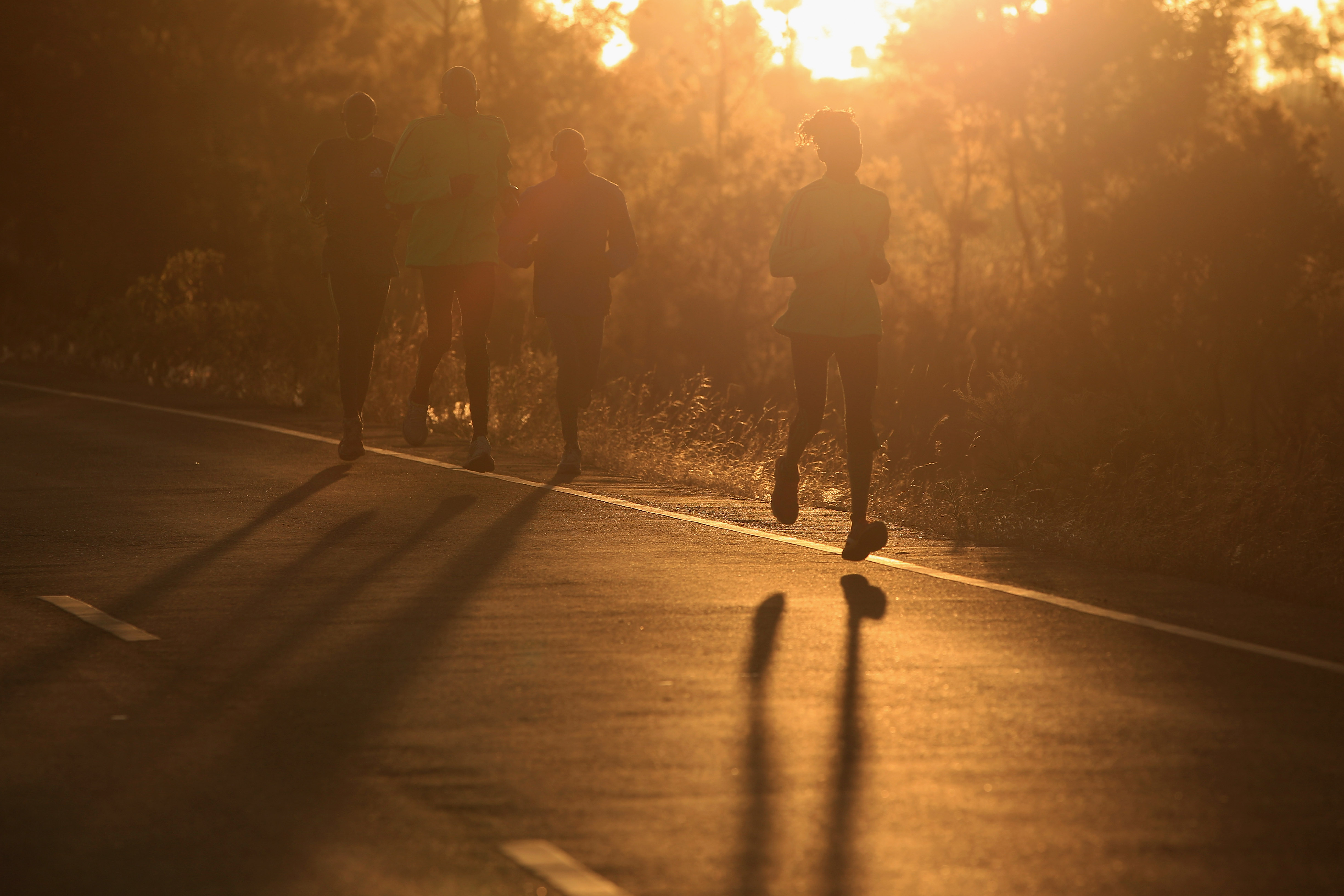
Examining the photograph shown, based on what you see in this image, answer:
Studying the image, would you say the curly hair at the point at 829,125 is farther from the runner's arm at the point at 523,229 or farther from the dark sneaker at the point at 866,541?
the runner's arm at the point at 523,229

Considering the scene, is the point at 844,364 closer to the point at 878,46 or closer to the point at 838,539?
the point at 838,539

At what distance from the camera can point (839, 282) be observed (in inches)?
355

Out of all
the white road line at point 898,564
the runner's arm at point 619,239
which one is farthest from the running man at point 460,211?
the white road line at point 898,564

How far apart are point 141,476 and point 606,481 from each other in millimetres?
2829

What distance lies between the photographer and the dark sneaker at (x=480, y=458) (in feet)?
38.7

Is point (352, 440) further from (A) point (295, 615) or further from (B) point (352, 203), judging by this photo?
(A) point (295, 615)

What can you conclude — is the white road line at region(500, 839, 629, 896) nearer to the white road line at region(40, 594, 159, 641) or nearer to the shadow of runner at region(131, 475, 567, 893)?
the shadow of runner at region(131, 475, 567, 893)

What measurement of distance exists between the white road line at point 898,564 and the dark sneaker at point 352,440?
1.38 ft

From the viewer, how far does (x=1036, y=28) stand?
143 ft

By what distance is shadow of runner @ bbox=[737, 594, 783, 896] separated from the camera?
4.16m

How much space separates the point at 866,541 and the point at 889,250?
145 ft

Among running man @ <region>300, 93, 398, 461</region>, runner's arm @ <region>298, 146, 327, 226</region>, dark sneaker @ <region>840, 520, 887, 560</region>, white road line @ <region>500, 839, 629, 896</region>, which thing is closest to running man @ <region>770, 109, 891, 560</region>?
dark sneaker @ <region>840, 520, 887, 560</region>

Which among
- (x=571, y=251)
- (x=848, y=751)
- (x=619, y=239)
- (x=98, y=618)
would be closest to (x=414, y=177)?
(x=571, y=251)

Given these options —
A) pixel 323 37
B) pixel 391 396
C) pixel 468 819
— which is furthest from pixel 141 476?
pixel 323 37
